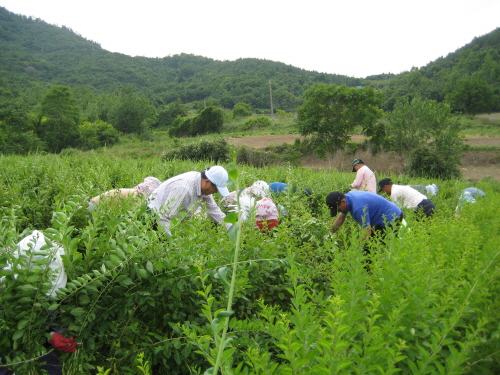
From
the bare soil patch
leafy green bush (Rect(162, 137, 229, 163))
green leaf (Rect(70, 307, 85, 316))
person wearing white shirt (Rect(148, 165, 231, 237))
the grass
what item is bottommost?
the bare soil patch

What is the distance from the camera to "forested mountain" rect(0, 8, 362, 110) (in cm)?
8131

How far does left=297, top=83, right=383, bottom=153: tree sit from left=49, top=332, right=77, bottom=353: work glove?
26.4 m

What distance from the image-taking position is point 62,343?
6.27ft

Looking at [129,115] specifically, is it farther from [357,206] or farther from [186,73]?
[186,73]

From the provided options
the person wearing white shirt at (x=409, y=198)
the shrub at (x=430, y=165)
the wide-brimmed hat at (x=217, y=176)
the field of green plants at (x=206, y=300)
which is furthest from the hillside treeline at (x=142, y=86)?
the field of green plants at (x=206, y=300)

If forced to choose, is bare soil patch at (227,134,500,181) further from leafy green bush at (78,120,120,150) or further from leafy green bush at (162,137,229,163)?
leafy green bush at (78,120,120,150)

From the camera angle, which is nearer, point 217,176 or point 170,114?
point 217,176

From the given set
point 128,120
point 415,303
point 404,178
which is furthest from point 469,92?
point 415,303

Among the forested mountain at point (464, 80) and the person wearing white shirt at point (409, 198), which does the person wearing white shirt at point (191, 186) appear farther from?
the forested mountain at point (464, 80)

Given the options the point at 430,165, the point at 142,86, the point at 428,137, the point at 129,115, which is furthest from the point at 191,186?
the point at 142,86

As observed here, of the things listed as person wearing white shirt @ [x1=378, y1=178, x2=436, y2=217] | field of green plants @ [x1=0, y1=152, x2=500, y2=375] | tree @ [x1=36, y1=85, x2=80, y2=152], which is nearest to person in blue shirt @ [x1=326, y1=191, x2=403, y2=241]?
person wearing white shirt @ [x1=378, y1=178, x2=436, y2=217]

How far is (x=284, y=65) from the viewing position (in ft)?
344

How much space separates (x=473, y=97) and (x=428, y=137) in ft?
129

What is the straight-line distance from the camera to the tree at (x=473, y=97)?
49.2 metres
